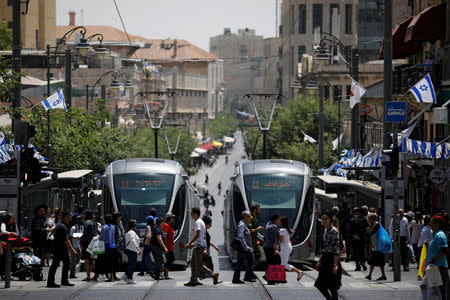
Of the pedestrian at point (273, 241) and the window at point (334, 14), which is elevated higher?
the window at point (334, 14)

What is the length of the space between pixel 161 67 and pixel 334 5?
4838cm

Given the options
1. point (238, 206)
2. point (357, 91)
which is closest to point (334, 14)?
point (357, 91)

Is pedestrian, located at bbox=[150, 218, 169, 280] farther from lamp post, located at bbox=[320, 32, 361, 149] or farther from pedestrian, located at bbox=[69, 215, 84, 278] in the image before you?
lamp post, located at bbox=[320, 32, 361, 149]

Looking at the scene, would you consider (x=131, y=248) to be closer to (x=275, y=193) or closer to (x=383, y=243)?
(x=383, y=243)

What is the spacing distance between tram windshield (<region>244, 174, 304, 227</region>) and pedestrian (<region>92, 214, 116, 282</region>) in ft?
20.0

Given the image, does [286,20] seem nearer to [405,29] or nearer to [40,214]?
A: [405,29]

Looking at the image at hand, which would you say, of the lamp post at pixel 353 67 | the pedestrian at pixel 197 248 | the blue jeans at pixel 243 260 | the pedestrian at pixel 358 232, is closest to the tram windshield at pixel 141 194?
the pedestrian at pixel 358 232

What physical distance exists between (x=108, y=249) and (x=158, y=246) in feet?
4.30

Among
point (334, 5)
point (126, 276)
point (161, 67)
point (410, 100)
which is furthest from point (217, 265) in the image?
point (161, 67)

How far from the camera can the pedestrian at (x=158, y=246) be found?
22938 mm

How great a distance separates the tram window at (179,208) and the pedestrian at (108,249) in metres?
4.90

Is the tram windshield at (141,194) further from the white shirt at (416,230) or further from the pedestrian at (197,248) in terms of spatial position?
the white shirt at (416,230)

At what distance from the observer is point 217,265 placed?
31.6 m

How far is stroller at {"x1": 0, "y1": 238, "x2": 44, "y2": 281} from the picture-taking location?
21927 millimetres
